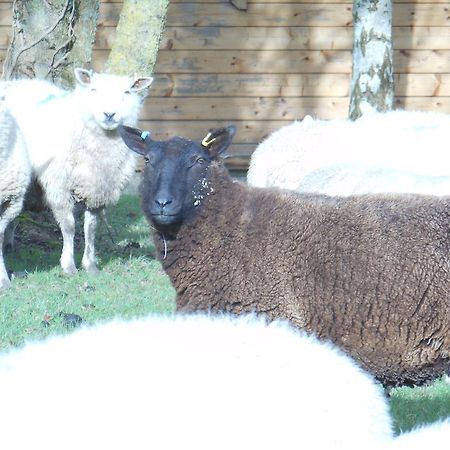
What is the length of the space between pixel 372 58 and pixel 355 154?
317 cm

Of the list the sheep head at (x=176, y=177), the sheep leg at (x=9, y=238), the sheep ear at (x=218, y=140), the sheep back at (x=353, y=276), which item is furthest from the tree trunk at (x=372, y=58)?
the sheep back at (x=353, y=276)

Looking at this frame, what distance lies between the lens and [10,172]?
8.45m

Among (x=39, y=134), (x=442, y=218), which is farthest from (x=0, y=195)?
(x=442, y=218)

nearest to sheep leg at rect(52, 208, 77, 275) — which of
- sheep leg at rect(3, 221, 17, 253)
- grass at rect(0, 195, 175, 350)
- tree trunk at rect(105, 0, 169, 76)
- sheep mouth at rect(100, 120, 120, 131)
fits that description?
grass at rect(0, 195, 175, 350)

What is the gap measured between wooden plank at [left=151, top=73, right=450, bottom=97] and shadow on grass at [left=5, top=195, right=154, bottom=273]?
3.07 m

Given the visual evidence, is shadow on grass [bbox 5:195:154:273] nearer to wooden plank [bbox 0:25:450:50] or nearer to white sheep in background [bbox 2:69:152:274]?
white sheep in background [bbox 2:69:152:274]

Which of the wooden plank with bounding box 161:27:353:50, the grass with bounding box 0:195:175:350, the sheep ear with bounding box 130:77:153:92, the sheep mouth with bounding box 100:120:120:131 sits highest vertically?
the wooden plank with bounding box 161:27:353:50

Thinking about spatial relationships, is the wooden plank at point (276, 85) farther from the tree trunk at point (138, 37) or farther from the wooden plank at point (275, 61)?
the tree trunk at point (138, 37)

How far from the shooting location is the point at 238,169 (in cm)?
1436

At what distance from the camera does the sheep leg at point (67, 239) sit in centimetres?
901

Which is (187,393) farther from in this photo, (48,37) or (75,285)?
(48,37)

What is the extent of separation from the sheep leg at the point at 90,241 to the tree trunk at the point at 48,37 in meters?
1.96

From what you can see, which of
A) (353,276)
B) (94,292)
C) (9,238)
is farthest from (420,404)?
(9,238)

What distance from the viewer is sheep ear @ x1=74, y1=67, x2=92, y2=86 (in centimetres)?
924
